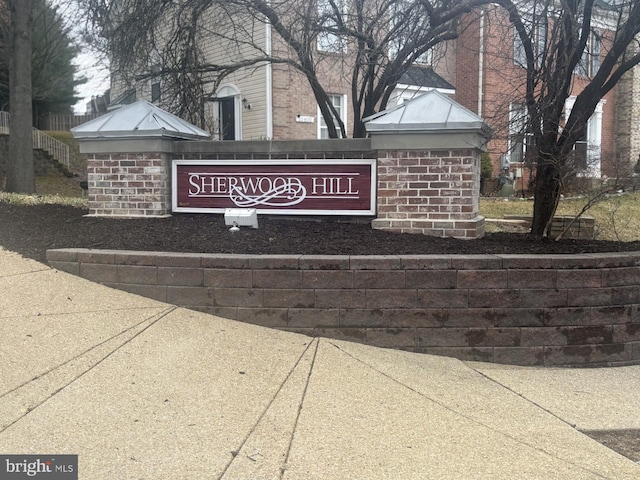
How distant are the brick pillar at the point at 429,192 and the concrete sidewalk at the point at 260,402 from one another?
1.68 metres

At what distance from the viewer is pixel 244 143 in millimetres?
6527

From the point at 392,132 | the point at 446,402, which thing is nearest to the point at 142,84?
the point at 392,132

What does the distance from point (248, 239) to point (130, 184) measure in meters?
1.91

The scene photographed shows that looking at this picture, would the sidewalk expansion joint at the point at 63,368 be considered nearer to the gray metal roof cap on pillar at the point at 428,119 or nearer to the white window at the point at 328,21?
the gray metal roof cap on pillar at the point at 428,119

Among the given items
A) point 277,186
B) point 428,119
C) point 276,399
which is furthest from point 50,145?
point 276,399

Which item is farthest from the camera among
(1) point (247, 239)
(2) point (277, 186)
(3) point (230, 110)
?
(3) point (230, 110)

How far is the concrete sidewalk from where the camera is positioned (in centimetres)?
298

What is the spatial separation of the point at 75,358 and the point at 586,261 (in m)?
4.13

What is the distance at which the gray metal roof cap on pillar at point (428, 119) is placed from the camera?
5707 mm

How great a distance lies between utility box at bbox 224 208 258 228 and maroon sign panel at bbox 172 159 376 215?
402mm

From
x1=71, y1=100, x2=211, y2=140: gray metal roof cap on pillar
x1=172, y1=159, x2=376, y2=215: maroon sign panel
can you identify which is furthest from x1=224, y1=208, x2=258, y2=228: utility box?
x1=71, y1=100, x2=211, y2=140: gray metal roof cap on pillar

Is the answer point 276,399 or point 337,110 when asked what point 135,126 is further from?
point 337,110

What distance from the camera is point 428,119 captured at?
5.83 m

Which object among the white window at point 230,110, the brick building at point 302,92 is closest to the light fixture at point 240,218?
the brick building at point 302,92
